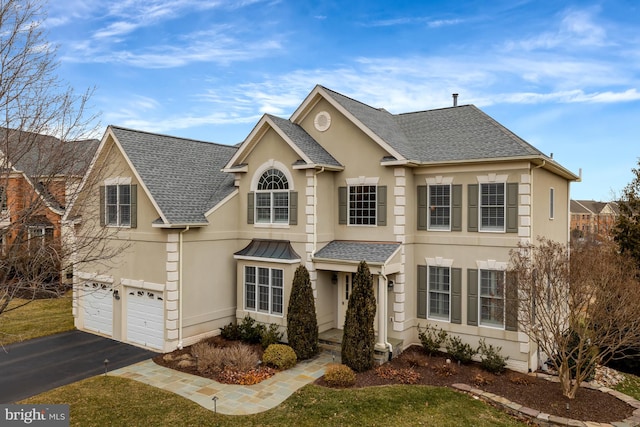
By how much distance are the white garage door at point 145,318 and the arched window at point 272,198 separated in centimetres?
521

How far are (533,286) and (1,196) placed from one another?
13.3 m

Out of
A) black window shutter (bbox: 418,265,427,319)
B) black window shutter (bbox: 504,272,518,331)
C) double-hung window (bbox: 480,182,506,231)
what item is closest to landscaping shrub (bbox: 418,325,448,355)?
black window shutter (bbox: 418,265,427,319)

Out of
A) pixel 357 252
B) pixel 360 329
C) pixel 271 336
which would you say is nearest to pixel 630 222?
pixel 357 252

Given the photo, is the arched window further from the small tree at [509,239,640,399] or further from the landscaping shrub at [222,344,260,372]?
the small tree at [509,239,640,399]

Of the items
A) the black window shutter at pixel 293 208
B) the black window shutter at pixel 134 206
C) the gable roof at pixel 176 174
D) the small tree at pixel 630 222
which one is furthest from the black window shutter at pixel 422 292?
the black window shutter at pixel 134 206

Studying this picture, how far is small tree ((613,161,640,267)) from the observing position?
18422 mm

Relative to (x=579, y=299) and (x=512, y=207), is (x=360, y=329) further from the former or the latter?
(x=512, y=207)

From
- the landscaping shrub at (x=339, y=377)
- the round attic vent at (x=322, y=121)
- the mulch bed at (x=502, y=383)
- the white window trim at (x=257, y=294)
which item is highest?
the round attic vent at (x=322, y=121)

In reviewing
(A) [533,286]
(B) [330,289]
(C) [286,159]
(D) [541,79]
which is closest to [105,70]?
(C) [286,159]

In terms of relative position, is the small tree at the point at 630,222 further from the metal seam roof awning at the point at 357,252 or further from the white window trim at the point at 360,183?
the white window trim at the point at 360,183

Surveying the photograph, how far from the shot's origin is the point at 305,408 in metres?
10.5

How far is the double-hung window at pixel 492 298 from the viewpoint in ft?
44.3

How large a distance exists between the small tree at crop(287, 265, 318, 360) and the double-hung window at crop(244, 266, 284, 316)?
58.3 inches

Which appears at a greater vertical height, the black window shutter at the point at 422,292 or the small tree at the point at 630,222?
the small tree at the point at 630,222
